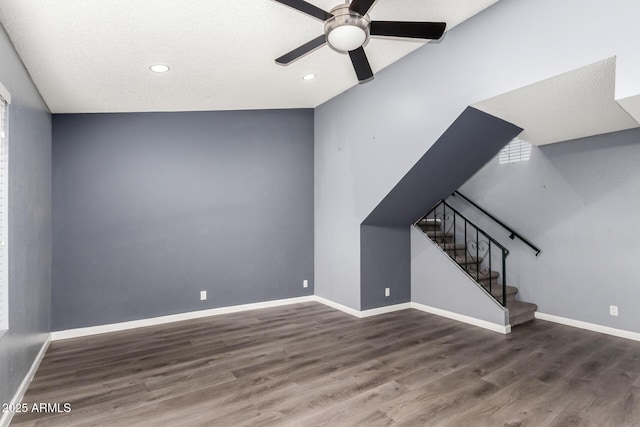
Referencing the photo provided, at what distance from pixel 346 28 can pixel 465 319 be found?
388 centimetres

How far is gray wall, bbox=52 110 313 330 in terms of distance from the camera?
4297 millimetres

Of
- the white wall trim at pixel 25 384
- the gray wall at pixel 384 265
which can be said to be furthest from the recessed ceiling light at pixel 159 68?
the gray wall at pixel 384 265

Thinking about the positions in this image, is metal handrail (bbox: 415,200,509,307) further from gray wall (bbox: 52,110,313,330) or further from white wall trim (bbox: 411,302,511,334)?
gray wall (bbox: 52,110,313,330)

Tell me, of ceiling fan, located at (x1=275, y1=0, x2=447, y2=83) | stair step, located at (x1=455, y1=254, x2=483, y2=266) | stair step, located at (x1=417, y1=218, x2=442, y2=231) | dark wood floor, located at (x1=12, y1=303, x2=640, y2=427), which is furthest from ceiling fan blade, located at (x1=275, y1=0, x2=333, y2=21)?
stair step, located at (x1=417, y1=218, x2=442, y2=231)

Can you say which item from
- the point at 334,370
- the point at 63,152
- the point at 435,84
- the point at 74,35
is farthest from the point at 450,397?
the point at 63,152

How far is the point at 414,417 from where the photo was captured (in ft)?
8.11

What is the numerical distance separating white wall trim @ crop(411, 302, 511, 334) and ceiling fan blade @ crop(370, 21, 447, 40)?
3.38 metres

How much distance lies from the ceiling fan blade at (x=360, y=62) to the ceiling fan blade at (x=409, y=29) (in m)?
0.25

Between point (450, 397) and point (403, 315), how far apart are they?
232cm

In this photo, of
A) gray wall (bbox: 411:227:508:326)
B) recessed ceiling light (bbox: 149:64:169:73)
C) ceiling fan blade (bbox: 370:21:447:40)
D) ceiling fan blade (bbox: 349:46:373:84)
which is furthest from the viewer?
gray wall (bbox: 411:227:508:326)

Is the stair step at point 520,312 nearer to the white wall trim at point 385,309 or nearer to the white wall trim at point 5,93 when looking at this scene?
the white wall trim at point 385,309

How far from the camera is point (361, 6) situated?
227 centimetres

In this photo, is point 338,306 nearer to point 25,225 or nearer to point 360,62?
point 360,62

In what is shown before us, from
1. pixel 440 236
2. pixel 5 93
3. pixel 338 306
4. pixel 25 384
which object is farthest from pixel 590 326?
pixel 5 93
